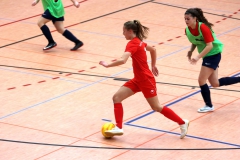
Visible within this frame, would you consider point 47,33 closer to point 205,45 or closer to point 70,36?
point 70,36

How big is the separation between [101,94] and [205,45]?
6.66 feet

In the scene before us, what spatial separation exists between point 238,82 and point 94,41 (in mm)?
4571

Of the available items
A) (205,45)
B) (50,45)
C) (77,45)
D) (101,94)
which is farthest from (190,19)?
(50,45)

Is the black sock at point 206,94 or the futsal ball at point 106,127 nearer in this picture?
the futsal ball at point 106,127

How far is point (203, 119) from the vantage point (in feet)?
31.0

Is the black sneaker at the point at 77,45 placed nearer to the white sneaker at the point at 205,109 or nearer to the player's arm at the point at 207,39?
the white sneaker at the point at 205,109

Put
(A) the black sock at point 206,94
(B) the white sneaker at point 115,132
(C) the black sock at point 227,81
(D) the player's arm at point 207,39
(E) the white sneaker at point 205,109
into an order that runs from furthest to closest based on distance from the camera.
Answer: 1. (C) the black sock at point 227,81
2. (E) the white sneaker at point 205,109
3. (A) the black sock at point 206,94
4. (D) the player's arm at point 207,39
5. (B) the white sneaker at point 115,132

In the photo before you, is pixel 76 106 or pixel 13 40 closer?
pixel 76 106

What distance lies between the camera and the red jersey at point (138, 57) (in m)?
8.41

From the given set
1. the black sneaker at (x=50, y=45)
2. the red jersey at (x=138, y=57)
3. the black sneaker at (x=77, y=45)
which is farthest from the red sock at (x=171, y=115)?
the black sneaker at (x=50, y=45)

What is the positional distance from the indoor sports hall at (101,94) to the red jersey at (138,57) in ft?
2.85

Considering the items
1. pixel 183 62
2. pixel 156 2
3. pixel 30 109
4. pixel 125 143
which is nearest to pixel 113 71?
pixel 183 62

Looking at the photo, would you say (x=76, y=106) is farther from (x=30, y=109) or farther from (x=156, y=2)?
(x=156, y=2)

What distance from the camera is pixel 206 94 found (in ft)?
31.6
